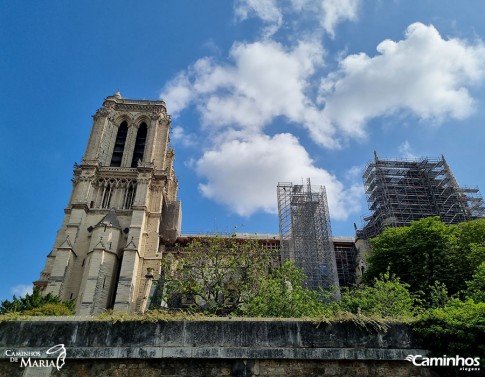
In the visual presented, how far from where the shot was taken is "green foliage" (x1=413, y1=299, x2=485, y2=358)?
698 cm

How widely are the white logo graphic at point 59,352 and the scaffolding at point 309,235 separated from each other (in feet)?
77.8

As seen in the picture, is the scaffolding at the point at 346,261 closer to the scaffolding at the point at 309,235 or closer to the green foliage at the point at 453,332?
the scaffolding at the point at 309,235

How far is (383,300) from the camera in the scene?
15.6 metres

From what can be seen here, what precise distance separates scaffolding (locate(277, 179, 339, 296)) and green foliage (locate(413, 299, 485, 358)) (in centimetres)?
2236

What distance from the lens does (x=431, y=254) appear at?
23.7m

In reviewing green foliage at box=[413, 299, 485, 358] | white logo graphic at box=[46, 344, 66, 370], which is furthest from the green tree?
green foliage at box=[413, 299, 485, 358]

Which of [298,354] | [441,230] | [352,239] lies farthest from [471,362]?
[352,239]

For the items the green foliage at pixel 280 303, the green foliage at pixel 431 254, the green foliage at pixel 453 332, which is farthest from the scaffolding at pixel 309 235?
the green foliage at pixel 453 332

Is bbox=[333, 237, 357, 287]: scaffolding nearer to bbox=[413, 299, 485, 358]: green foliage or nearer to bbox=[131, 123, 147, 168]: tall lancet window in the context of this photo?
bbox=[131, 123, 147, 168]: tall lancet window

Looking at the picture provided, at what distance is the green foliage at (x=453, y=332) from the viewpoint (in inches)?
275

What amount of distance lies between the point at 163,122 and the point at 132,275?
18.8 m

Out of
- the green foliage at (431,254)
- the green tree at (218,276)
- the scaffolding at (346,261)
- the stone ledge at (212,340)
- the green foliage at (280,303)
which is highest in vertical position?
the scaffolding at (346,261)

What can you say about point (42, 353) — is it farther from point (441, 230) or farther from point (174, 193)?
point (174, 193)

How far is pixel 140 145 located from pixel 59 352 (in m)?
35.6
